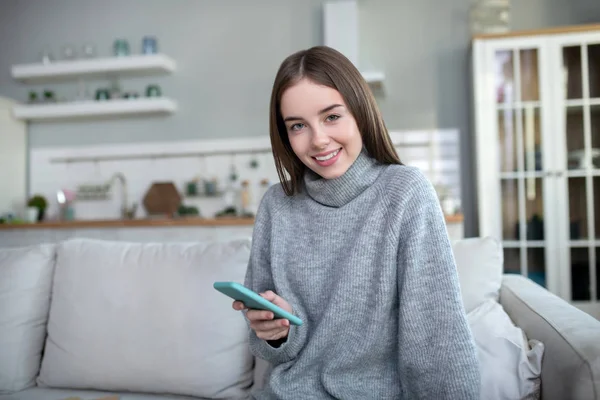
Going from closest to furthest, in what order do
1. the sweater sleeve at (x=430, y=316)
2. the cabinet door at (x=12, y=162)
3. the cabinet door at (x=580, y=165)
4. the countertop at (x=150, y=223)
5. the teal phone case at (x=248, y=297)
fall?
the teal phone case at (x=248, y=297), the sweater sleeve at (x=430, y=316), the cabinet door at (x=580, y=165), the countertop at (x=150, y=223), the cabinet door at (x=12, y=162)

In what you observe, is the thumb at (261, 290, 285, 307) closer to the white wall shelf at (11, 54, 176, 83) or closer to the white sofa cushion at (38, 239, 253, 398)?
the white sofa cushion at (38, 239, 253, 398)

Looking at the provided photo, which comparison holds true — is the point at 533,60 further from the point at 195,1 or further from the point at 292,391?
the point at 292,391

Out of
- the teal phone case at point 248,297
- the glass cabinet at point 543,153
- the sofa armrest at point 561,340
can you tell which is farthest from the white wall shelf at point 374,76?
the teal phone case at point 248,297

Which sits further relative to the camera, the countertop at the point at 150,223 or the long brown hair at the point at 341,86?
the countertop at the point at 150,223

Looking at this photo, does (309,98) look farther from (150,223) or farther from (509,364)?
(150,223)

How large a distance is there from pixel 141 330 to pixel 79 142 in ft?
11.2

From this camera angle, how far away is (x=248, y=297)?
0.94 metres

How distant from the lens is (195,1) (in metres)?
4.45

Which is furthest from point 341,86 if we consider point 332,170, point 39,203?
point 39,203

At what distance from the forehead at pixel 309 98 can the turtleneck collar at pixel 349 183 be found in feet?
0.48

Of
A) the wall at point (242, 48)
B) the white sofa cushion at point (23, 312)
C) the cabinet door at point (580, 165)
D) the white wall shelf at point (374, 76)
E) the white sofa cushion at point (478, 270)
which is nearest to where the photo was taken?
the white sofa cushion at point (478, 270)

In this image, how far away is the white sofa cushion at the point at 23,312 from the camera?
1.72 meters

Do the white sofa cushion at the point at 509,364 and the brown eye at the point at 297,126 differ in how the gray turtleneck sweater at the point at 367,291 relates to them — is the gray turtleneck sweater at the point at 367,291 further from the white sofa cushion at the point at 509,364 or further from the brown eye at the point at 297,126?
the white sofa cushion at the point at 509,364

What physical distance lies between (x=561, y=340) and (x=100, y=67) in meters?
4.03
